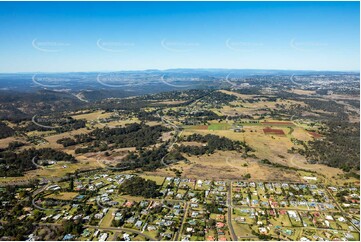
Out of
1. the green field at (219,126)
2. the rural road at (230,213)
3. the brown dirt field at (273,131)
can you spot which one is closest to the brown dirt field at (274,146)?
the brown dirt field at (273,131)

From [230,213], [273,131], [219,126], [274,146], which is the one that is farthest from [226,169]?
[219,126]

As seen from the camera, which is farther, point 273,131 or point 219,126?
point 219,126

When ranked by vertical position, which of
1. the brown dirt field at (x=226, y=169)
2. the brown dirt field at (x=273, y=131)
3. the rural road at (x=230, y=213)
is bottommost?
the brown dirt field at (x=226, y=169)

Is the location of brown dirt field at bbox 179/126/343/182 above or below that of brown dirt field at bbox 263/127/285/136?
below

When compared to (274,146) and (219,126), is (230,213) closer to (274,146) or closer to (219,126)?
(274,146)

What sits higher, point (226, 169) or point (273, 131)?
point (273, 131)

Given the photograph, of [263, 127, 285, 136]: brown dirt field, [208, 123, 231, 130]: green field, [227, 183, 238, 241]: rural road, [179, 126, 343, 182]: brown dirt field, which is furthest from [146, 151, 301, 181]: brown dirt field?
[208, 123, 231, 130]: green field

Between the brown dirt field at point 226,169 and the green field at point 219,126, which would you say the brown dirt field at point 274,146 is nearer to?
the green field at point 219,126

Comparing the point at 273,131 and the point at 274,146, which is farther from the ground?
the point at 273,131

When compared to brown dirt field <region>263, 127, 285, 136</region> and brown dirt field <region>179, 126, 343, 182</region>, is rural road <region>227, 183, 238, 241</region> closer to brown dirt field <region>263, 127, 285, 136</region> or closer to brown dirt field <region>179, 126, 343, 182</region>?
brown dirt field <region>179, 126, 343, 182</region>

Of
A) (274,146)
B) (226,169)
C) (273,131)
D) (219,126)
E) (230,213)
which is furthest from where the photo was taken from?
(219,126)

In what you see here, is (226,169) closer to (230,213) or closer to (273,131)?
(230,213)

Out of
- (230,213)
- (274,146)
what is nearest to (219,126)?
(274,146)

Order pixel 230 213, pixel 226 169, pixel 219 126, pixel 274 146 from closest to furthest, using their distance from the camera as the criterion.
Result: pixel 230 213
pixel 226 169
pixel 274 146
pixel 219 126
